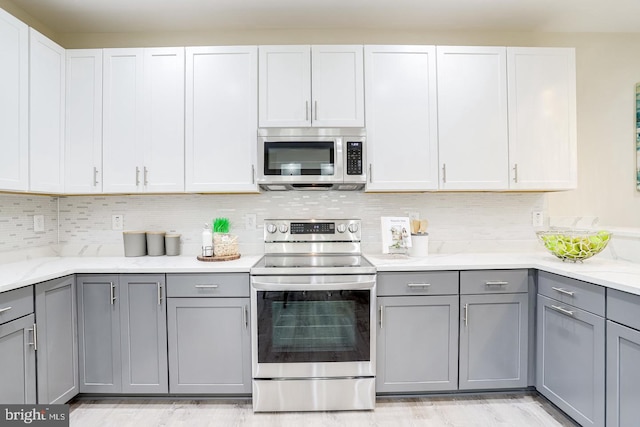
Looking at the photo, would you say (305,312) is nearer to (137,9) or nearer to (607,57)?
(137,9)

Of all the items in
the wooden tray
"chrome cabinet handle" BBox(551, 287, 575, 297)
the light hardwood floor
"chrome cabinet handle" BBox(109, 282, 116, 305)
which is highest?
the wooden tray

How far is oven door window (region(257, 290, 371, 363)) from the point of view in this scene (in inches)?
76.9

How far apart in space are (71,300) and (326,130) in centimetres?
187

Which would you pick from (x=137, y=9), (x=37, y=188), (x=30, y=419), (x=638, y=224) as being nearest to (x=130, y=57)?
(x=137, y=9)

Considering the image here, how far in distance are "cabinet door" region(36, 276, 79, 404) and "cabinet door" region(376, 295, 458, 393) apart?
5.93ft

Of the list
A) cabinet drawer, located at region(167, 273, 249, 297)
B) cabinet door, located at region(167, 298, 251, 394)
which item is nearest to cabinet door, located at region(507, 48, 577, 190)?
cabinet drawer, located at region(167, 273, 249, 297)

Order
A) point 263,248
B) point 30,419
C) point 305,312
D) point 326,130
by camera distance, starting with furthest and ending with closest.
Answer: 1. point 263,248
2. point 326,130
3. point 305,312
4. point 30,419

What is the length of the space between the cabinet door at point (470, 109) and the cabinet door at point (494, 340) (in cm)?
83

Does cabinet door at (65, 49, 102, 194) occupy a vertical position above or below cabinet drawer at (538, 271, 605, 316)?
above

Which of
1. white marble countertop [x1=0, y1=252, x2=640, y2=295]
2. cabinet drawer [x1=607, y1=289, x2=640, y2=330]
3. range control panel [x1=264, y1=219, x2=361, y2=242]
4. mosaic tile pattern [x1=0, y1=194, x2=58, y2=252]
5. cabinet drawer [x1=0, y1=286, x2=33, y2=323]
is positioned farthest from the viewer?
range control panel [x1=264, y1=219, x2=361, y2=242]

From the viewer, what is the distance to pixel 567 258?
2049mm

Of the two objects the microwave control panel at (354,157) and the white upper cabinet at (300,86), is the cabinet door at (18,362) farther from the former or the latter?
the microwave control panel at (354,157)

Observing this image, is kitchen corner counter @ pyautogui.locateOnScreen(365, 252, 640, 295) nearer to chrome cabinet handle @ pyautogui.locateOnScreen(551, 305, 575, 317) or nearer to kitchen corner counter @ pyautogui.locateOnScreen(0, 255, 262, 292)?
chrome cabinet handle @ pyautogui.locateOnScreen(551, 305, 575, 317)

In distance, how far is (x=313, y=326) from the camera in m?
1.97
